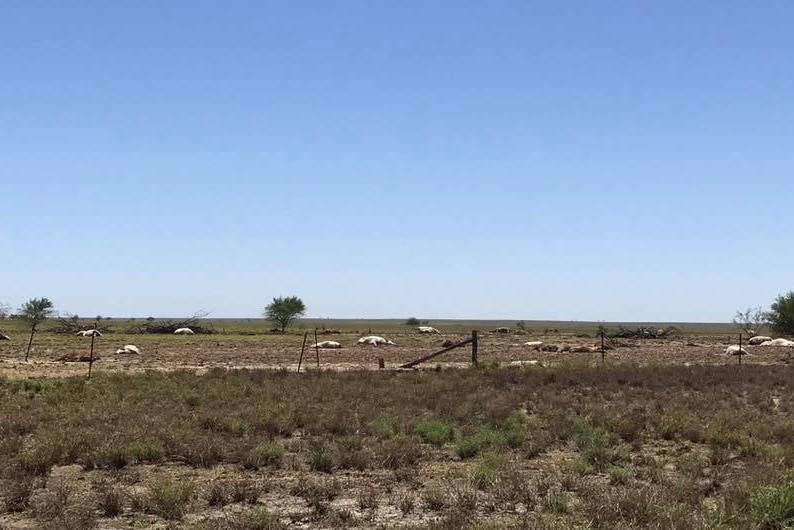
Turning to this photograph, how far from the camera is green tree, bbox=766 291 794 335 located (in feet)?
197

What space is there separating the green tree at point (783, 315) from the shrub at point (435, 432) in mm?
54042

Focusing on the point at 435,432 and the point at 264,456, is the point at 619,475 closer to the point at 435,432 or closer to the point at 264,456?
the point at 435,432

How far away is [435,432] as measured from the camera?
14.7 m

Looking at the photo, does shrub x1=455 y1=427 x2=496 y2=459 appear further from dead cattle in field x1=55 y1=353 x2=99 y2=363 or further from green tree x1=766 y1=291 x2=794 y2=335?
green tree x1=766 y1=291 x2=794 y2=335

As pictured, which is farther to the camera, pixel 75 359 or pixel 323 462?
pixel 75 359

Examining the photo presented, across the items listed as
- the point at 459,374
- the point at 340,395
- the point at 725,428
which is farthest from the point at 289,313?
the point at 725,428

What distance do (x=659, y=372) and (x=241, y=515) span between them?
2191cm

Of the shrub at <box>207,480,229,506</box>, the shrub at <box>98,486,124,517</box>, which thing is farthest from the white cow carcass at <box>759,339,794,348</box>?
the shrub at <box>98,486,124,517</box>

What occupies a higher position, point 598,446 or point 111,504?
point 598,446

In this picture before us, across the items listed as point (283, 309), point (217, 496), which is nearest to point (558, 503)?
point (217, 496)

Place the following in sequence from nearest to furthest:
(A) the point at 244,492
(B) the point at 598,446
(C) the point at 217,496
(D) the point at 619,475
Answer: (C) the point at 217,496
(A) the point at 244,492
(D) the point at 619,475
(B) the point at 598,446

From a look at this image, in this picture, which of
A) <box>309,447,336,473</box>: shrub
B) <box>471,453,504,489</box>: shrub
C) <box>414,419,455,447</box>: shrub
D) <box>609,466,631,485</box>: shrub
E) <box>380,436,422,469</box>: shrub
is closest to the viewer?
<box>471,453,504,489</box>: shrub

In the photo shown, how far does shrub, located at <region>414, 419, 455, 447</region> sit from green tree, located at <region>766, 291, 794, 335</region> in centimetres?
5404

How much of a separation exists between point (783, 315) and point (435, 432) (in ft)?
182
